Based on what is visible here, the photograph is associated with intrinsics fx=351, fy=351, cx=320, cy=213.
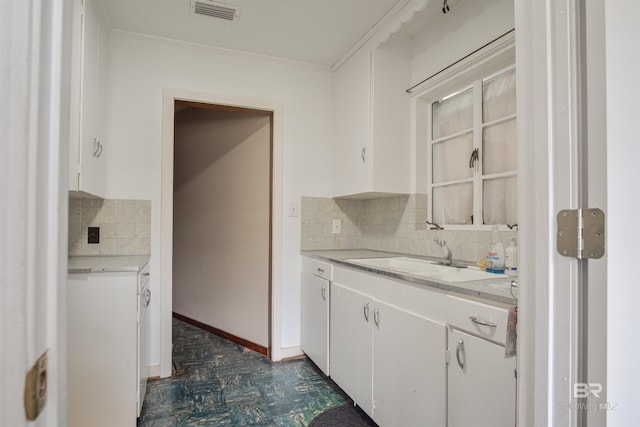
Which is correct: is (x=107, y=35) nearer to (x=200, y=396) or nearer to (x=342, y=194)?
(x=342, y=194)

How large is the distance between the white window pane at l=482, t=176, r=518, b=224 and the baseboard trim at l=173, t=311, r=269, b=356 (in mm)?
1984

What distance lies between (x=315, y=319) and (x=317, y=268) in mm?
366

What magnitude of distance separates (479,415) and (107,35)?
115 inches

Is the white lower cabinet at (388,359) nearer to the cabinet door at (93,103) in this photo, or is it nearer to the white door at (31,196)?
the white door at (31,196)

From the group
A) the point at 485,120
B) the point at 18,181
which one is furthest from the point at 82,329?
the point at 485,120

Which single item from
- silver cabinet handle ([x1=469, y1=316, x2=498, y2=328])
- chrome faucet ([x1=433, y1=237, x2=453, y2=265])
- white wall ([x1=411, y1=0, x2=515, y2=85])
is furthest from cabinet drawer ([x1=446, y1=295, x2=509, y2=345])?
white wall ([x1=411, y1=0, x2=515, y2=85])

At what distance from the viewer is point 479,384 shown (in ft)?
3.85

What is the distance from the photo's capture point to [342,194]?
109 inches

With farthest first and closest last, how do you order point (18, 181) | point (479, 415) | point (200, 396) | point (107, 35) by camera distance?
1. point (107, 35)
2. point (200, 396)
3. point (479, 415)
4. point (18, 181)

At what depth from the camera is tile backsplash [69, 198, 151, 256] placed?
2299 millimetres

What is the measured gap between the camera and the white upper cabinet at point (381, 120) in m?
2.38

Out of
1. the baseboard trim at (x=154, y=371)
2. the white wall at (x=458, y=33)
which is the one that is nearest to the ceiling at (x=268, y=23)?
the white wall at (x=458, y=33)

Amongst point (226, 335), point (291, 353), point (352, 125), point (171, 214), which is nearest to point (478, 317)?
point (352, 125)

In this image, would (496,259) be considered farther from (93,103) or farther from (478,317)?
(93,103)
